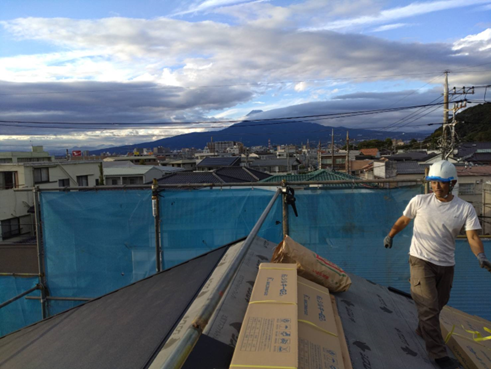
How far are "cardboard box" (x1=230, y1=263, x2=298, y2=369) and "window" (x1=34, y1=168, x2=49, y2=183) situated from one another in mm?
27812

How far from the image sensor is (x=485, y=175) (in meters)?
22.8

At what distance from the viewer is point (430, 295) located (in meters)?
2.96

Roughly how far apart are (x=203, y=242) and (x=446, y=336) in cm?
323

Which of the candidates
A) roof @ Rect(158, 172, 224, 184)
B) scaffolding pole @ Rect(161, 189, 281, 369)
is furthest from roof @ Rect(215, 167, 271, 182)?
scaffolding pole @ Rect(161, 189, 281, 369)

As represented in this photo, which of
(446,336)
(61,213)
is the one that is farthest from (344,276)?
(61,213)

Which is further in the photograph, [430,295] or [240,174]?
[240,174]

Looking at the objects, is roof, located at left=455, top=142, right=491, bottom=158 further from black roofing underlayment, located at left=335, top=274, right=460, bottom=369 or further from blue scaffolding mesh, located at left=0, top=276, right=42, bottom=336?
blue scaffolding mesh, located at left=0, top=276, right=42, bottom=336

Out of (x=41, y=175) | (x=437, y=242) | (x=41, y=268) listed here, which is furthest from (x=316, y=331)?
(x=41, y=175)

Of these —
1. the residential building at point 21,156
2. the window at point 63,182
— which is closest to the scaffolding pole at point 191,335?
the window at point 63,182

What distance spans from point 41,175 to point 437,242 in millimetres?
→ 29114

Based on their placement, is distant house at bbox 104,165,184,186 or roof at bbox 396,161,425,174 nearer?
roof at bbox 396,161,425,174

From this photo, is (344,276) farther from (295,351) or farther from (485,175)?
(485,175)

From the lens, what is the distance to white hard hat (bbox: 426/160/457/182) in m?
2.95

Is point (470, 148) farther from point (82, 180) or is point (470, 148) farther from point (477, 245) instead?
point (477, 245)
